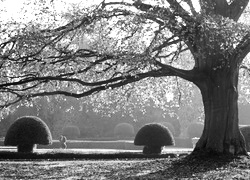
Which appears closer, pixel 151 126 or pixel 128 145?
pixel 151 126

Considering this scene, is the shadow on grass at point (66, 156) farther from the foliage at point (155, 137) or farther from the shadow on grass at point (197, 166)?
the shadow on grass at point (197, 166)

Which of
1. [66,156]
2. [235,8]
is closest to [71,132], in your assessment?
[66,156]

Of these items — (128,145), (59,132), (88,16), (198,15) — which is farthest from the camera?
(59,132)

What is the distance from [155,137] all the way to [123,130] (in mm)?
21354

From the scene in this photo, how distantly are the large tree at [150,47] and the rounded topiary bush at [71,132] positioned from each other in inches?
1132

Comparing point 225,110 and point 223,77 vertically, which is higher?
point 223,77

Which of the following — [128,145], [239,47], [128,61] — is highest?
[239,47]

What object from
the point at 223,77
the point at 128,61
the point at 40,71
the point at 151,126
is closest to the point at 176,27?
the point at 128,61

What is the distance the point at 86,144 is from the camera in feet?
115

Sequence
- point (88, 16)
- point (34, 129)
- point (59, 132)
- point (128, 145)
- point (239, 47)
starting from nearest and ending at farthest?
point (88, 16)
point (239, 47)
point (34, 129)
point (128, 145)
point (59, 132)

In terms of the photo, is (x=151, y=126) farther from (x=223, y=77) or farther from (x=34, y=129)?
(x=223, y=77)

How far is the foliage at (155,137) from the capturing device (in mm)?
21141

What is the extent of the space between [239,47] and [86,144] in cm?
2491

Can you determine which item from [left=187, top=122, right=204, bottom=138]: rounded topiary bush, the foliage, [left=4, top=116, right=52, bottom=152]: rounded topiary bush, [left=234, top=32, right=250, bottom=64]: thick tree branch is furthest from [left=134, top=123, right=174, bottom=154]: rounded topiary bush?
[left=187, top=122, right=204, bottom=138]: rounded topiary bush
